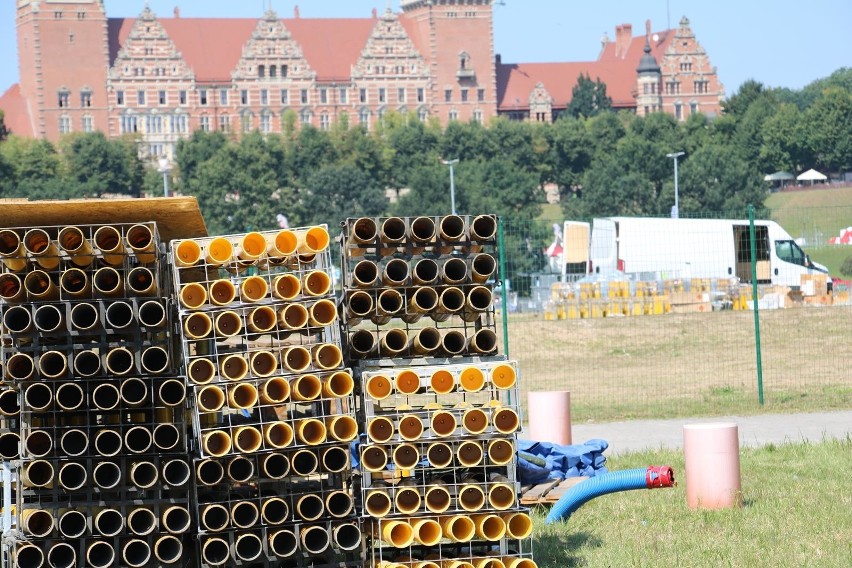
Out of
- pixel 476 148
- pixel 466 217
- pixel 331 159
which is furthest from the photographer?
pixel 476 148

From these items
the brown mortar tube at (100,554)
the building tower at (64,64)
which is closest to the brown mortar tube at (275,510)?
the brown mortar tube at (100,554)

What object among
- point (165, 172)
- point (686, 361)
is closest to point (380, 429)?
point (686, 361)

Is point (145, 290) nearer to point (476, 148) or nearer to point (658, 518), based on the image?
point (658, 518)

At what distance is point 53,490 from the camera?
7863mm

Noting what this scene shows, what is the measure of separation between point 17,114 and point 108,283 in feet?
434

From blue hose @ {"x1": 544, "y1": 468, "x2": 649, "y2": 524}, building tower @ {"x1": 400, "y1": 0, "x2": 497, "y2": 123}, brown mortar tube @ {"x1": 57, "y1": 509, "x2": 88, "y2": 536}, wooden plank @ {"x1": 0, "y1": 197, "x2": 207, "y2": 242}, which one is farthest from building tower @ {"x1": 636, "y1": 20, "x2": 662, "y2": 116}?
brown mortar tube @ {"x1": 57, "y1": 509, "x2": 88, "y2": 536}

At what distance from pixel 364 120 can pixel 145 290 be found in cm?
13743

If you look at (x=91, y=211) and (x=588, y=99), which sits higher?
(x=588, y=99)

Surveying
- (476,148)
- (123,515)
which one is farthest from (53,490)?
(476,148)

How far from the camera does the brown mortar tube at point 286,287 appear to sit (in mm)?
Answer: 8117

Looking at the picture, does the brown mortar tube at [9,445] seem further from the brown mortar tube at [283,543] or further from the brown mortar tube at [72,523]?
the brown mortar tube at [283,543]

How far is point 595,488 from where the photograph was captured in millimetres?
10234

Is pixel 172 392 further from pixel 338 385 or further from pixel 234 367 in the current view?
pixel 338 385

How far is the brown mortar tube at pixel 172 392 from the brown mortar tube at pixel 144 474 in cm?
34
